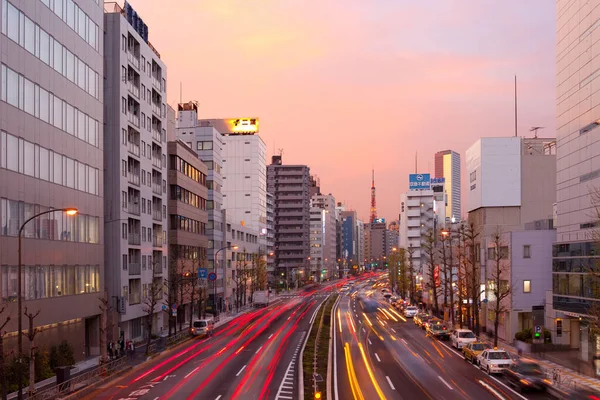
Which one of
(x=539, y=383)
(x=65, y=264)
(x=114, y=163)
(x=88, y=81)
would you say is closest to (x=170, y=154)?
(x=114, y=163)

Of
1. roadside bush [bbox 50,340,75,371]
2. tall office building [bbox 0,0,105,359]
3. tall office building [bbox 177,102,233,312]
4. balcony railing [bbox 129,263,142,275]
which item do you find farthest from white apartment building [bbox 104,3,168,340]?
tall office building [bbox 177,102,233,312]

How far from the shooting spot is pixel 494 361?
43.1 m

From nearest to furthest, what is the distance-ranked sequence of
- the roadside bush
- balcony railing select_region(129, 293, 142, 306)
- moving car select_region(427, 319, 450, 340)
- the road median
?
A: the road median → the roadside bush → moving car select_region(427, 319, 450, 340) → balcony railing select_region(129, 293, 142, 306)

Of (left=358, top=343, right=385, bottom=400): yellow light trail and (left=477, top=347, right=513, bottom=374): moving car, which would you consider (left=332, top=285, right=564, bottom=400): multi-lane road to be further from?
(left=477, top=347, right=513, bottom=374): moving car

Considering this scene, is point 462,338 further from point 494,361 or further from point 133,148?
point 133,148

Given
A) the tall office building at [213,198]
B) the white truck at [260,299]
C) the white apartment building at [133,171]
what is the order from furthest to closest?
1. the white truck at [260,299]
2. the tall office building at [213,198]
3. the white apartment building at [133,171]

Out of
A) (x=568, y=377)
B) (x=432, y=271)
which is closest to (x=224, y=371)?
(x=568, y=377)

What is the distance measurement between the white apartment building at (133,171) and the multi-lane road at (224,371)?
934 cm

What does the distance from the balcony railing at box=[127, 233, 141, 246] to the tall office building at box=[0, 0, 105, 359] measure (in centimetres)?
879

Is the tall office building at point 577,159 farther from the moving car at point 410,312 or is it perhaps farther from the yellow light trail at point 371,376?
the moving car at point 410,312

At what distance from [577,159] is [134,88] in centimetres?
4472

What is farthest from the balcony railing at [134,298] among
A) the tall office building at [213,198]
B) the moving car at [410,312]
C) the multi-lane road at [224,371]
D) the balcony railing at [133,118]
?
the tall office building at [213,198]

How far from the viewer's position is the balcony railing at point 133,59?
70000 mm

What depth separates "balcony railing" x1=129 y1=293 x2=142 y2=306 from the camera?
69.5m
